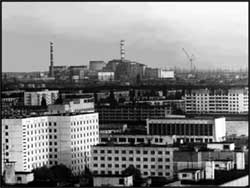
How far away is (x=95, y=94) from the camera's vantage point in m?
19.5

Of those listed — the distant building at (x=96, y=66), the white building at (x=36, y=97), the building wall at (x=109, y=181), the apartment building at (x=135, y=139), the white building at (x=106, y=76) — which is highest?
the distant building at (x=96, y=66)

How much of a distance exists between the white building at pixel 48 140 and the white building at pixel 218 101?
674 cm

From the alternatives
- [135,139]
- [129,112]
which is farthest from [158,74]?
[135,139]

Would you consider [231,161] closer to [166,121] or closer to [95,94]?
[166,121]

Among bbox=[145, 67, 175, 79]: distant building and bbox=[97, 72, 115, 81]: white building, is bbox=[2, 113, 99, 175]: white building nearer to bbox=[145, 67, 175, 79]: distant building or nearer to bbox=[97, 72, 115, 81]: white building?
bbox=[145, 67, 175, 79]: distant building

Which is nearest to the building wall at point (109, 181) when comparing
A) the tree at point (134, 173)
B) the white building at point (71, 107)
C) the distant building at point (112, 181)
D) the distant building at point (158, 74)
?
the distant building at point (112, 181)

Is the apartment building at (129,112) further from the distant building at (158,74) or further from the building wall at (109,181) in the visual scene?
the building wall at (109,181)

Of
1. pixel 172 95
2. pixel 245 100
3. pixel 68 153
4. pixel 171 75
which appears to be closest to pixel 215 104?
pixel 245 100

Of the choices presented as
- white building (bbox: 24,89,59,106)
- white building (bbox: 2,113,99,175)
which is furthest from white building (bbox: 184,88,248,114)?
white building (bbox: 2,113,99,175)

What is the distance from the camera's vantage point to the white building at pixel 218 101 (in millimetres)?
16219

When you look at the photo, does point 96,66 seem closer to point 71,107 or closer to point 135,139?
point 71,107

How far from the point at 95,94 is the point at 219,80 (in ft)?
10.7

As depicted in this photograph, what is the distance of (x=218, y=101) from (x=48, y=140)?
7.45 meters

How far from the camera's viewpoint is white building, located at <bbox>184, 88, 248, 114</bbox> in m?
→ 16.2
